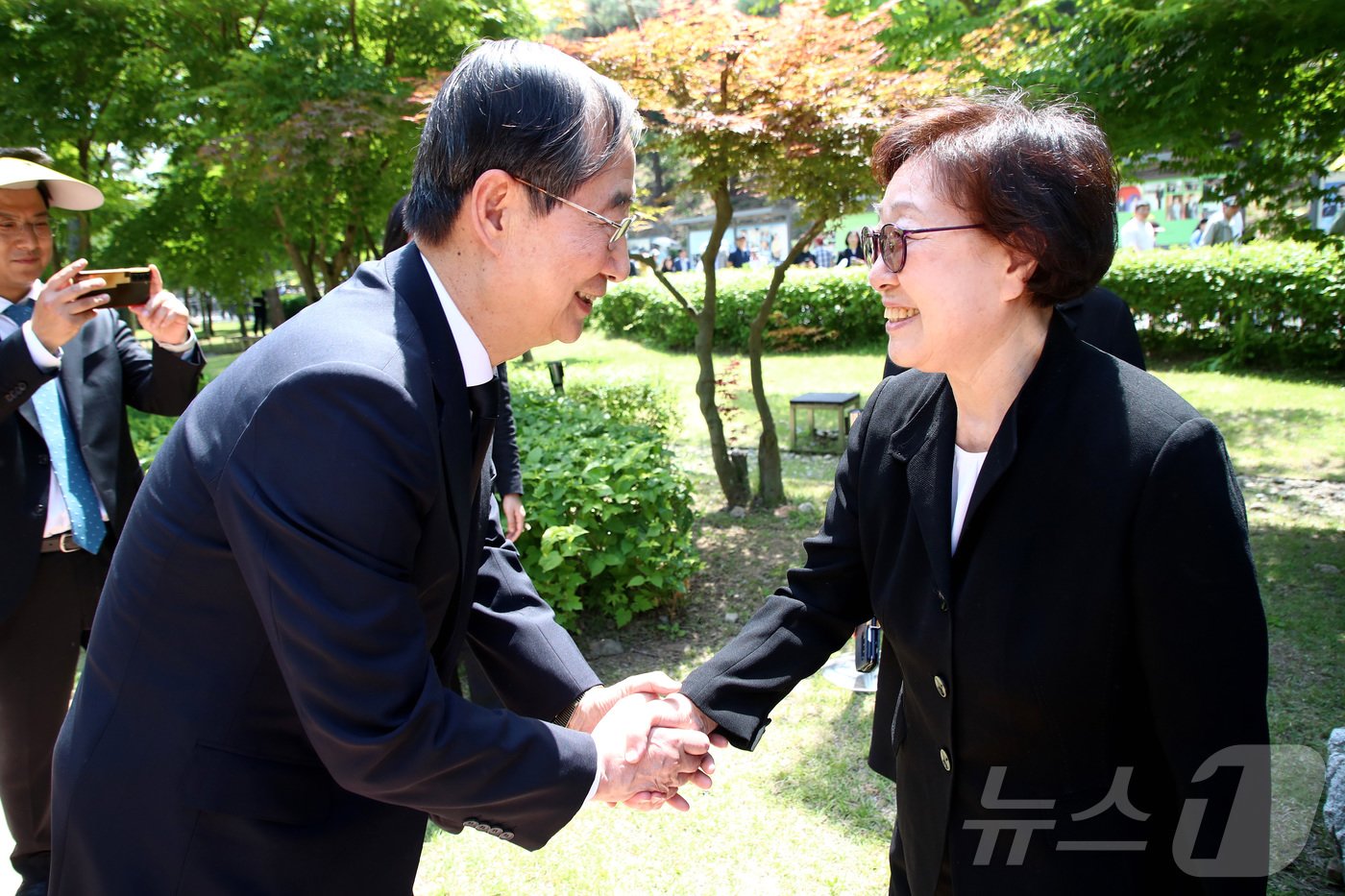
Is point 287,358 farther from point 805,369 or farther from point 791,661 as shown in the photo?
point 805,369

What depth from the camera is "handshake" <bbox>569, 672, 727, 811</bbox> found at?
1.89m

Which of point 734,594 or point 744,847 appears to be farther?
point 734,594

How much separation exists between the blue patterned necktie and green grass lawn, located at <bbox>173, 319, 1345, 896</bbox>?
1672mm

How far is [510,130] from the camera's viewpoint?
1666 millimetres

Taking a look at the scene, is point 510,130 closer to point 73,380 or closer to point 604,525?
point 73,380

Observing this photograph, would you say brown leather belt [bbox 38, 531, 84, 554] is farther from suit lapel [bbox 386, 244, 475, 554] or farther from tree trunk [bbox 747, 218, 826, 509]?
tree trunk [bbox 747, 218, 826, 509]

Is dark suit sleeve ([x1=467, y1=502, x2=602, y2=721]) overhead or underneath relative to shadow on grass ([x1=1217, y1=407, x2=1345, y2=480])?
overhead

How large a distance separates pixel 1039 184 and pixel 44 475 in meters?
3.13

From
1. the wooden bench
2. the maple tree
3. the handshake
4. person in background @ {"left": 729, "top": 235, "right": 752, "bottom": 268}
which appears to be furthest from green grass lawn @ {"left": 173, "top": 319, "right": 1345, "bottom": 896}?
person in background @ {"left": 729, "top": 235, "right": 752, "bottom": 268}

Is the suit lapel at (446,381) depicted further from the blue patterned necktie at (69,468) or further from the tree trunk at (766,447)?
the tree trunk at (766,447)

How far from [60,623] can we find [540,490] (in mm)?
2347

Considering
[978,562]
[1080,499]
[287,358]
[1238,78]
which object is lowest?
[978,562]

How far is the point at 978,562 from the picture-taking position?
1.76 metres

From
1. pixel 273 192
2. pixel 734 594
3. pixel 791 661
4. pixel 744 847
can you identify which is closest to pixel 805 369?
pixel 273 192
